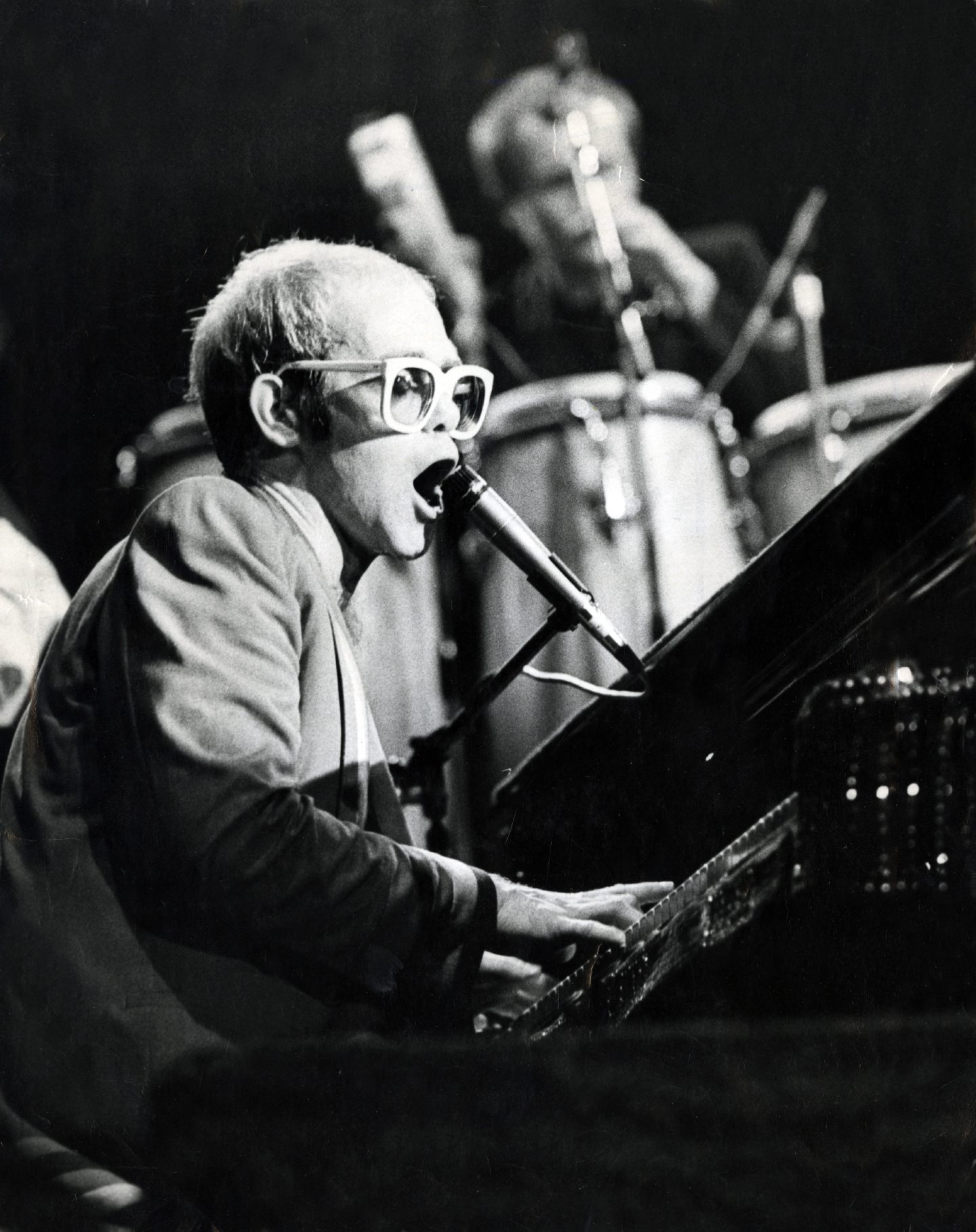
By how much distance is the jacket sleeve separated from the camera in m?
→ 2.61

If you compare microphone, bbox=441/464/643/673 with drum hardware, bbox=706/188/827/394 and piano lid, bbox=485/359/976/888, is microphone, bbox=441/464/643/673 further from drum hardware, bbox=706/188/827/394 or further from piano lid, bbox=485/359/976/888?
drum hardware, bbox=706/188/827/394

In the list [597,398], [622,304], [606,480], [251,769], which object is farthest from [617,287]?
[251,769]

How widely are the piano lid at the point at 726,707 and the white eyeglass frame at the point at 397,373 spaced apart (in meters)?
0.66

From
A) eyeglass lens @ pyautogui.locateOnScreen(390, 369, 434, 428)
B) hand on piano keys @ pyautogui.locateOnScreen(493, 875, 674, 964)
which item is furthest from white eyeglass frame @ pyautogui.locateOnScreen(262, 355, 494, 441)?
hand on piano keys @ pyautogui.locateOnScreen(493, 875, 674, 964)

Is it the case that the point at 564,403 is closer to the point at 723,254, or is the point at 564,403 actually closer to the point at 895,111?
the point at 723,254

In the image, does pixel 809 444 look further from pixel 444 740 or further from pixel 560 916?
pixel 560 916

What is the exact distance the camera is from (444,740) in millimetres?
2744

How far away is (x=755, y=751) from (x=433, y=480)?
2.86ft

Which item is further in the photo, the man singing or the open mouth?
the open mouth

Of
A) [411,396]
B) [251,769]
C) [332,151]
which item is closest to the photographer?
[251,769]

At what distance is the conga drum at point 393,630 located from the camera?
273cm

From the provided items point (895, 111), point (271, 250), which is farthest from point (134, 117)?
point (895, 111)

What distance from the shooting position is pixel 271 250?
2793mm

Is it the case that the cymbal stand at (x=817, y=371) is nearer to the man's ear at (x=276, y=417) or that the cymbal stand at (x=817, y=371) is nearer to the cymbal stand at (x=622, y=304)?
the cymbal stand at (x=622, y=304)
